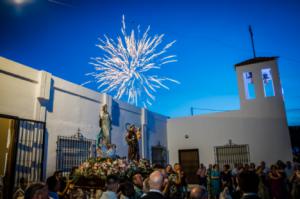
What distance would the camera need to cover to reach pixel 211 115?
560 inches

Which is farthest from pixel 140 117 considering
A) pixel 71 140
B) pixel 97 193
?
pixel 97 193

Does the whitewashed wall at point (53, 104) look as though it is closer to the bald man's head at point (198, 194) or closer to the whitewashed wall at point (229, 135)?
the whitewashed wall at point (229, 135)

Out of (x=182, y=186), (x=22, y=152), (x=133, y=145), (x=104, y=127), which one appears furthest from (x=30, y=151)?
(x=182, y=186)

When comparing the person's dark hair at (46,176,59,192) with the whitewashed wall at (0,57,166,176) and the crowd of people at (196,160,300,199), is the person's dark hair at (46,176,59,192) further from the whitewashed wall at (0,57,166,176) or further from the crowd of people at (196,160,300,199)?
the crowd of people at (196,160,300,199)

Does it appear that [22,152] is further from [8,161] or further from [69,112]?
[69,112]

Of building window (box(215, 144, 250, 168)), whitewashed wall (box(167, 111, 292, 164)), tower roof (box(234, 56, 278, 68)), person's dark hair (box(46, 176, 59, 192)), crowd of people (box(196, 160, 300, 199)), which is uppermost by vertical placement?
tower roof (box(234, 56, 278, 68))

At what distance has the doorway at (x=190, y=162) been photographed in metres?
14.1

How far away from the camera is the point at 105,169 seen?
659 centimetres

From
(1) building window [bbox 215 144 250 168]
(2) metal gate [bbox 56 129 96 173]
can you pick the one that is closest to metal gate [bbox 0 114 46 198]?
(2) metal gate [bbox 56 129 96 173]

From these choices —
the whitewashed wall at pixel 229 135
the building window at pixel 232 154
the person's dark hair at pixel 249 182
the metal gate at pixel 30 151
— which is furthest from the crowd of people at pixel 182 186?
the building window at pixel 232 154

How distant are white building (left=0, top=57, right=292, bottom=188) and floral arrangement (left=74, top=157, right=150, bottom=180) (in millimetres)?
1429

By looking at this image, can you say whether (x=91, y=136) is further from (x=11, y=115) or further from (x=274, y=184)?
(x=274, y=184)

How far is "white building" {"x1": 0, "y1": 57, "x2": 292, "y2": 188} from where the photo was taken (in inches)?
271

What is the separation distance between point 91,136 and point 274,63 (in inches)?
394
